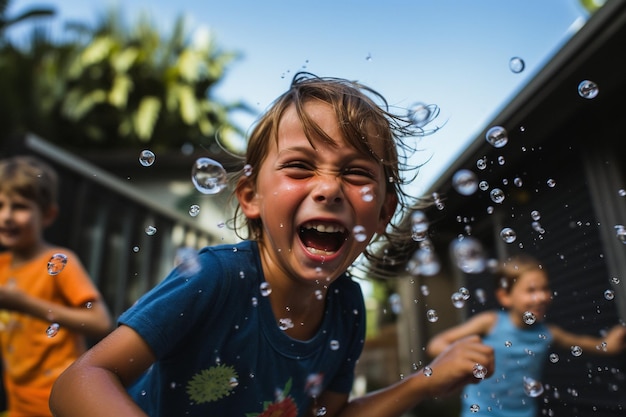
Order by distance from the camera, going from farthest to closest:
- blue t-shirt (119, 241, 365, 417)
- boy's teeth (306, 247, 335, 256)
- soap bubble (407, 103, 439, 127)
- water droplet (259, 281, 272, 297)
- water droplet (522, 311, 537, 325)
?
water droplet (522, 311, 537, 325)
soap bubble (407, 103, 439, 127)
water droplet (259, 281, 272, 297)
boy's teeth (306, 247, 335, 256)
blue t-shirt (119, 241, 365, 417)

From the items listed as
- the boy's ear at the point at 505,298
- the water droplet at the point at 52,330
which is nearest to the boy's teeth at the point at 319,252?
the water droplet at the point at 52,330

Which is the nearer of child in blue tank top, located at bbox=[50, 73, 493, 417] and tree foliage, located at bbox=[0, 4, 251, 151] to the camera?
child in blue tank top, located at bbox=[50, 73, 493, 417]

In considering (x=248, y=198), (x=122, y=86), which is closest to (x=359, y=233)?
(x=248, y=198)

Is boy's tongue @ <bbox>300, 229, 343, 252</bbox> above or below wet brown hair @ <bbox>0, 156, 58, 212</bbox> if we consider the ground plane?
above

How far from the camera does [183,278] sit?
1.26 metres

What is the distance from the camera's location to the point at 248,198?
5.38 ft

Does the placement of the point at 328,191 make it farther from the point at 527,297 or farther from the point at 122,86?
the point at 122,86

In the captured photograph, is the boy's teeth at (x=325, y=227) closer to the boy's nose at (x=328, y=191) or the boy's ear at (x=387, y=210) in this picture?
the boy's nose at (x=328, y=191)

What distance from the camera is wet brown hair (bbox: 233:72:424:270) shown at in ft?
4.61

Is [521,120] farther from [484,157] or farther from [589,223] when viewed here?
[589,223]

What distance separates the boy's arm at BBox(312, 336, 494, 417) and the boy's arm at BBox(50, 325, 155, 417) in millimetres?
723

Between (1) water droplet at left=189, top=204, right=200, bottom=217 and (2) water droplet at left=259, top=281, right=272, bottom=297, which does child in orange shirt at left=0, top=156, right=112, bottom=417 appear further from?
(2) water droplet at left=259, top=281, right=272, bottom=297

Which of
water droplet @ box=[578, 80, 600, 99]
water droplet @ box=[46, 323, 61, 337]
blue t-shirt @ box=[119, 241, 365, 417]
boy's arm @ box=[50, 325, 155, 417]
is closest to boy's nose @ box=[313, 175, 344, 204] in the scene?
blue t-shirt @ box=[119, 241, 365, 417]

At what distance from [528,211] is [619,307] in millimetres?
936
